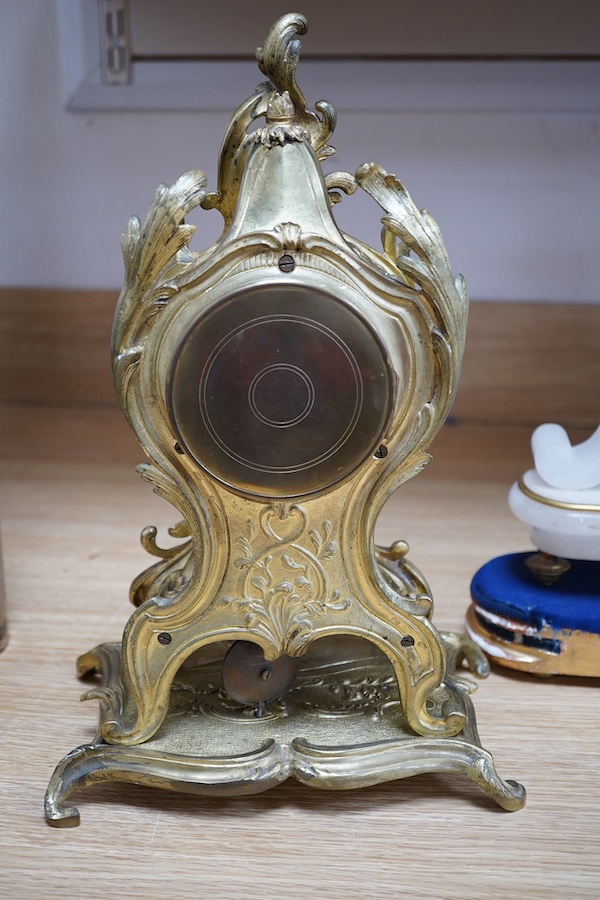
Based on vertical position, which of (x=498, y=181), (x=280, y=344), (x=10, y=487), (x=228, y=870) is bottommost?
(x=228, y=870)

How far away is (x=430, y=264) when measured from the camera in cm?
59

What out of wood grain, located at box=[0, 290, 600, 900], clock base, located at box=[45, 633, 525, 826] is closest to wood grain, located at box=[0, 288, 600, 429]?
wood grain, located at box=[0, 290, 600, 900]

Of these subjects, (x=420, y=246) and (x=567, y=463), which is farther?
(x=567, y=463)

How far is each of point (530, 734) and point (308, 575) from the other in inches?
7.7

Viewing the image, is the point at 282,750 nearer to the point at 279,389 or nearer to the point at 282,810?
the point at 282,810

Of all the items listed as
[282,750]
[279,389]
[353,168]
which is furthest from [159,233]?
[353,168]

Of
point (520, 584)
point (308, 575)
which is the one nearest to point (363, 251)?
point (308, 575)

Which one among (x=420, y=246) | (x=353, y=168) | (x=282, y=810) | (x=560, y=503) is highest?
(x=353, y=168)

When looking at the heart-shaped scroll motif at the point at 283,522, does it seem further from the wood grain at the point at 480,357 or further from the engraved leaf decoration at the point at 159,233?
the wood grain at the point at 480,357

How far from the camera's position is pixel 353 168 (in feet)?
3.93

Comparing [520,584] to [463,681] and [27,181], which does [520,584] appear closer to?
[463,681]

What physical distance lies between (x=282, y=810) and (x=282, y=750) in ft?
0.11

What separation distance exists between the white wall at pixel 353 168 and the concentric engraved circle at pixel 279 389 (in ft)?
2.11

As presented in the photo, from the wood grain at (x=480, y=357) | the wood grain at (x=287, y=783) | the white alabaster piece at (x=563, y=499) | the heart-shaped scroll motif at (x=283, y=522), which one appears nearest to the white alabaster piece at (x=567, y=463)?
the white alabaster piece at (x=563, y=499)
